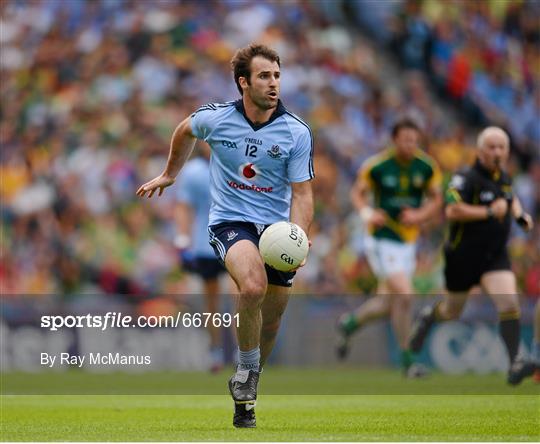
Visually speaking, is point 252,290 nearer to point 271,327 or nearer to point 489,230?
point 271,327

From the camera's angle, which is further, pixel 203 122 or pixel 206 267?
pixel 206 267

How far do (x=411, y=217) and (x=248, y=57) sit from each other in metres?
6.23

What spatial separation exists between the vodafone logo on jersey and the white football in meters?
0.54

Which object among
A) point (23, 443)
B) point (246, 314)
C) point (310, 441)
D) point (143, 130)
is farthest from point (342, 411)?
point (143, 130)

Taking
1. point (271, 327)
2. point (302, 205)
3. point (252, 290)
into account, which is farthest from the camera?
point (271, 327)

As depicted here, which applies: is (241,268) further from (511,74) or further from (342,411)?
(511,74)

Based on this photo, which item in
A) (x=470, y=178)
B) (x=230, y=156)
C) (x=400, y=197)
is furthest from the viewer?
(x=400, y=197)

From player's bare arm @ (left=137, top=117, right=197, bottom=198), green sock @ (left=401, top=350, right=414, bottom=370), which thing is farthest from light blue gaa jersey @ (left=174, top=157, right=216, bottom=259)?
player's bare arm @ (left=137, top=117, right=197, bottom=198)

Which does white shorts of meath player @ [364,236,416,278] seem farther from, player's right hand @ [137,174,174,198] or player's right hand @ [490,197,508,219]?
player's right hand @ [137,174,174,198]

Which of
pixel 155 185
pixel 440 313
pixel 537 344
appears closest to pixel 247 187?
pixel 155 185

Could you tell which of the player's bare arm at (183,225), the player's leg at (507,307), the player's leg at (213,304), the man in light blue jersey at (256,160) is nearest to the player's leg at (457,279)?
the player's leg at (507,307)

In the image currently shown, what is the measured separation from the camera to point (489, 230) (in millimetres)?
12242

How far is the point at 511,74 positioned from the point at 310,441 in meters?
15.7

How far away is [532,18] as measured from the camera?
72.0ft
